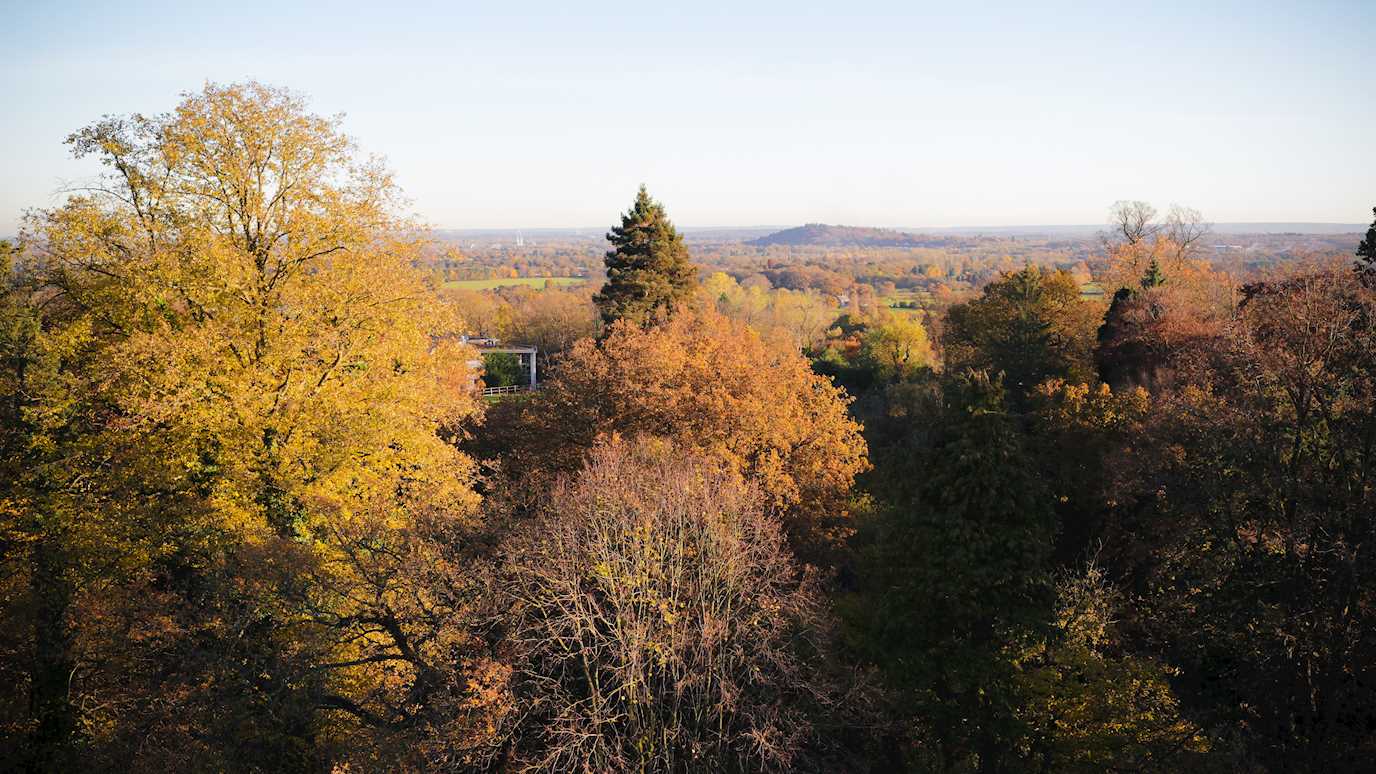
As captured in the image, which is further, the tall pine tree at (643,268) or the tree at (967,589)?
the tall pine tree at (643,268)

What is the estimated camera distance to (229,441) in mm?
13953

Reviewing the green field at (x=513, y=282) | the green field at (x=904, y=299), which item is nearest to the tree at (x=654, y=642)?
the green field at (x=904, y=299)

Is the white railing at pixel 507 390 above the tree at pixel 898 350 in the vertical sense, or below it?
below

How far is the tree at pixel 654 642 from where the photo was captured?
12.4m

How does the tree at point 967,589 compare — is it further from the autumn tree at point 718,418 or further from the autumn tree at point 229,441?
the autumn tree at point 229,441

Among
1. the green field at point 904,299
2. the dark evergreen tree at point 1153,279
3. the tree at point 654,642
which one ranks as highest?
the dark evergreen tree at point 1153,279

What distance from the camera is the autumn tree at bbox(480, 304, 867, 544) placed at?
22.7 meters

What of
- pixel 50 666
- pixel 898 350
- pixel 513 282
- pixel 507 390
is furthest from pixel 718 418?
pixel 513 282

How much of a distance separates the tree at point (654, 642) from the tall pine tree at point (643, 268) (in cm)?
2529

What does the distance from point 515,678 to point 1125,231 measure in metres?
52.1

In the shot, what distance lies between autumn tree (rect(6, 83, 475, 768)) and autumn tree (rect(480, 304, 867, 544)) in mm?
7438

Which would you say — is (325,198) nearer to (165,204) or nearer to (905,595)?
(165,204)

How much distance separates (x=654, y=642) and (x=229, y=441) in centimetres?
836

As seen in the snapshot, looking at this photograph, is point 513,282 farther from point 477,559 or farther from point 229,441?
point 477,559
